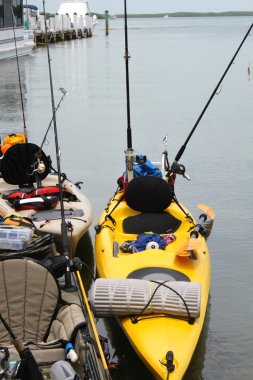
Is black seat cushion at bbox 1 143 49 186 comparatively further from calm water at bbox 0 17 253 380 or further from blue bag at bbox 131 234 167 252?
blue bag at bbox 131 234 167 252

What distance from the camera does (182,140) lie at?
1464cm

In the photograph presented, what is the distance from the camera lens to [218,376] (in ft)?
18.2

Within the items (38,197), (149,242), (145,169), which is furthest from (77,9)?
(149,242)

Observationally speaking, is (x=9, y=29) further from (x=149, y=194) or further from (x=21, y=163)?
(x=149, y=194)

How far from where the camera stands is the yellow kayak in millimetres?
4703

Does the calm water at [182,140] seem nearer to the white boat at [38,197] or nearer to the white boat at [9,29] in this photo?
the white boat at [9,29]

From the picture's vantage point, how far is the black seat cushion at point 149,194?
23.4 feet

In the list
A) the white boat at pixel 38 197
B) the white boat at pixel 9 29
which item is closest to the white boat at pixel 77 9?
the white boat at pixel 9 29

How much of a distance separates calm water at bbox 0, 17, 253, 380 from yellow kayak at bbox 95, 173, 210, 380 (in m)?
0.67

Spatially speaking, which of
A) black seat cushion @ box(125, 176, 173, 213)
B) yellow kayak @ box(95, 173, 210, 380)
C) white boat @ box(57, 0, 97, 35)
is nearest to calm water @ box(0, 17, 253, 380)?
yellow kayak @ box(95, 173, 210, 380)

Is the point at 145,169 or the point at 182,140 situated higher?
→ the point at 145,169

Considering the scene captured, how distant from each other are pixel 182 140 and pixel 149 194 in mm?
7668

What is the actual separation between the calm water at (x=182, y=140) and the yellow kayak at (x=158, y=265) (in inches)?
26.6

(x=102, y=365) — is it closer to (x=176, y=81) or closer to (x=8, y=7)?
(x=176, y=81)
